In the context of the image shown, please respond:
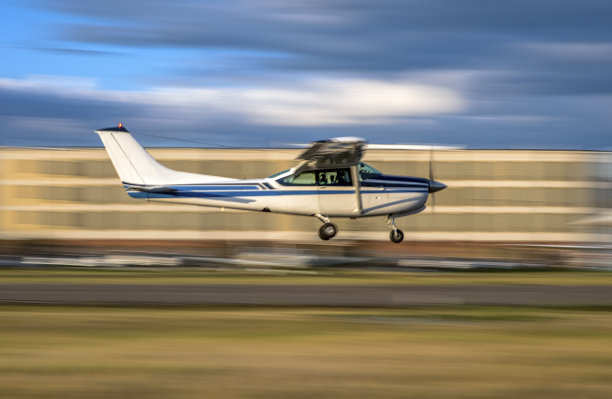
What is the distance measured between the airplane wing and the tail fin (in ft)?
10.7

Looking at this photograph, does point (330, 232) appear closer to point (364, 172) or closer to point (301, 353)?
point (364, 172)

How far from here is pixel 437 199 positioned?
5572 centimetres

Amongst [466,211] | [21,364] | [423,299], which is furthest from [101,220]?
[21,364]

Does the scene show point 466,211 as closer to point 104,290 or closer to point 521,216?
point 521,216

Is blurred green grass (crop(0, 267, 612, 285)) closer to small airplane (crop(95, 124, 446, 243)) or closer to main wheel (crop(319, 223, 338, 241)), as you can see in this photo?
main wheel (crop(319, 223, 338, 241))

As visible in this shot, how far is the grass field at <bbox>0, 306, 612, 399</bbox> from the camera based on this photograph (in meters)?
8.26

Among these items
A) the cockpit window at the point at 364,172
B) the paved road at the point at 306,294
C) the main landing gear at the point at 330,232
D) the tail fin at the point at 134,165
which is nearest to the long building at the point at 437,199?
the tail fin at the point at 134,165

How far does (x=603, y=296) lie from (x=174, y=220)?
40.2 metres

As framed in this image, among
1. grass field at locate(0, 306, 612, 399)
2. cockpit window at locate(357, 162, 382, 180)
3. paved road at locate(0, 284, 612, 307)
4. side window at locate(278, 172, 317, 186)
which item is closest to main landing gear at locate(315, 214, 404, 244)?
side window at locate(278, 172, 317, 186)

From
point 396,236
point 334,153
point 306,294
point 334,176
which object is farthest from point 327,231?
point 306,294

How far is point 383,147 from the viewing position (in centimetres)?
2564

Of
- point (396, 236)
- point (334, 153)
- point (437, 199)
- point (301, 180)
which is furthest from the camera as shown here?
point (437, 199)

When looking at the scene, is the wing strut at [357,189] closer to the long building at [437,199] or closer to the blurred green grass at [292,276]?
the blurred green grass at [292,276]

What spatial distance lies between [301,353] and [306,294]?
7924 millimetres
